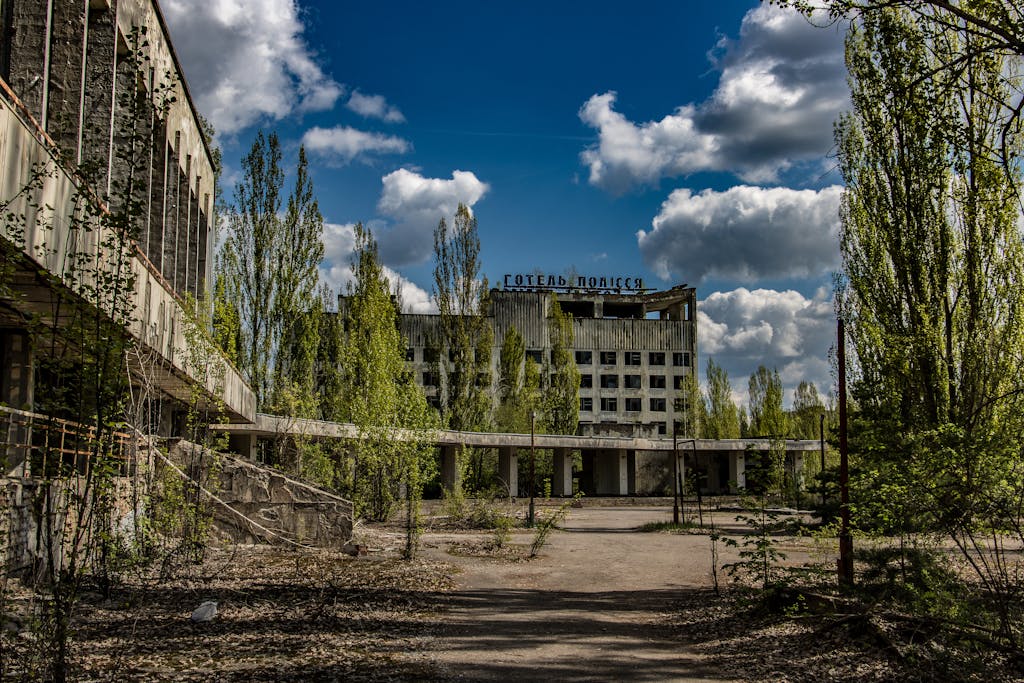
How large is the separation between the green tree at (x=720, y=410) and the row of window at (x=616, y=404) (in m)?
6.57

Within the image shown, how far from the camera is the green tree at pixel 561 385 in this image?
5409 cm

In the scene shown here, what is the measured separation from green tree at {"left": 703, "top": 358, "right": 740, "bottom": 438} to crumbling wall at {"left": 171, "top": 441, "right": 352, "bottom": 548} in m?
47.1

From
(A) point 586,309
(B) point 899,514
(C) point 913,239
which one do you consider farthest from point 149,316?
(A) point 586,309

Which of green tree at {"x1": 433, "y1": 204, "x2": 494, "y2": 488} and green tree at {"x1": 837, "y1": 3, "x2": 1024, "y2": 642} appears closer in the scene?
green tree at {"x1": 837, "y1": 3, "x2": 1024, "y2": 642}

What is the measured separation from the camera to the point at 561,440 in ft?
152

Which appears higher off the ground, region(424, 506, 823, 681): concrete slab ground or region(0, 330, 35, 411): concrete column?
region(0, 330, 35, 411): concrete column

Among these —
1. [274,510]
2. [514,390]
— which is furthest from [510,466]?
[274,510]

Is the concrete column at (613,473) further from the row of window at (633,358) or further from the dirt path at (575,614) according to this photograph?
the dirt path at (575,614)

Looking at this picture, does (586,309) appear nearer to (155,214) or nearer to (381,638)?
(155,214)

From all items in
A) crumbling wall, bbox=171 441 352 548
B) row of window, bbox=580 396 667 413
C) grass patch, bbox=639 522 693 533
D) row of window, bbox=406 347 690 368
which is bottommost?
grass patch, bbox=639 522 693 533

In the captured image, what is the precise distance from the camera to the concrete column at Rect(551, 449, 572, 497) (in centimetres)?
4712

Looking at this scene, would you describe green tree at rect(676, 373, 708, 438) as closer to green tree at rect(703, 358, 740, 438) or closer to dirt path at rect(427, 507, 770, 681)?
green tree at rect(703, 358, 740, 438)

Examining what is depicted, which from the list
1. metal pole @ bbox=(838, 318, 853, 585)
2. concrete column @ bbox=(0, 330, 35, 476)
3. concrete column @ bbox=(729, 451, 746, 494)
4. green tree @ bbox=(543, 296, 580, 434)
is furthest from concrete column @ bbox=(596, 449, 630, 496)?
concrete column @ bbox=(0, 330, 35, 476)

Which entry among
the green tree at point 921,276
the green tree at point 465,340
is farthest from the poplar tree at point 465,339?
the green tree at point 921,276
